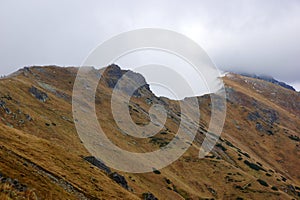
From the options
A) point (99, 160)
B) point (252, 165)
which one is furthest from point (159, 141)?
point (99, 160)

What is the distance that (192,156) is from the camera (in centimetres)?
12381

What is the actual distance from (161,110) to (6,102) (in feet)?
295

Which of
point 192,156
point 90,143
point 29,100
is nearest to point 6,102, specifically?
point 29,100

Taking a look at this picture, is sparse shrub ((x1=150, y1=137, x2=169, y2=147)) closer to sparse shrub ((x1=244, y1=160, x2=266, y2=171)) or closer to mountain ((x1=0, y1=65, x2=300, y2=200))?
mountain ((x1=0, y1=65, x2=300, y2=200))

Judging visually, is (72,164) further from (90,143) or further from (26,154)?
(90,143)

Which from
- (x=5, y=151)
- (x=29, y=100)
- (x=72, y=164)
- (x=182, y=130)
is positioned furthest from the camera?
(x=182, y=130)

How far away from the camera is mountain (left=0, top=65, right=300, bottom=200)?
49.7 metres

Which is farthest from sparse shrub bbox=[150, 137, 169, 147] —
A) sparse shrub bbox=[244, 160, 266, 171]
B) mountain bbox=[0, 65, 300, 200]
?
sparse shrub bbox=[244, 160, 266, 171]

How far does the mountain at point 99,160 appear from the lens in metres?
49.7

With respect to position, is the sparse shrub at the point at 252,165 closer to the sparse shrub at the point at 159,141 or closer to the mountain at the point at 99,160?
the mountain at the point at 99,160

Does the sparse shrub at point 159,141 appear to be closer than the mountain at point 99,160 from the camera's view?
No

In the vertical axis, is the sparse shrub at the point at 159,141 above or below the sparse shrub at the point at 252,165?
below

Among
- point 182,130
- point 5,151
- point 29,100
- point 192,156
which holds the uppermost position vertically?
point 182,130

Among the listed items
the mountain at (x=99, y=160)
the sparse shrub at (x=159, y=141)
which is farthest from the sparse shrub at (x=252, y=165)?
the sparse shrub at (x=159, y=141)
